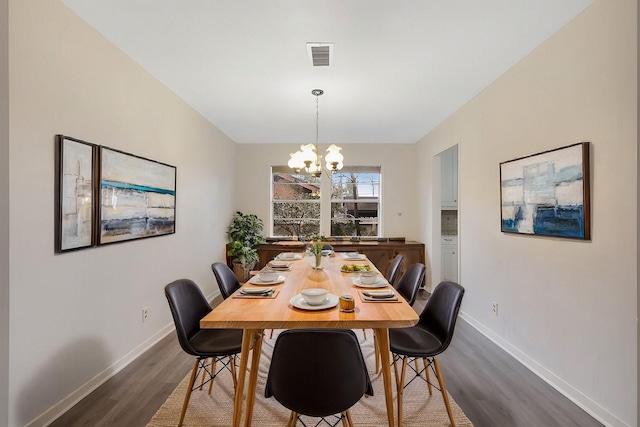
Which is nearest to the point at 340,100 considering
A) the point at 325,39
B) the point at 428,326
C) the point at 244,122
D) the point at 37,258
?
the point at 325,39

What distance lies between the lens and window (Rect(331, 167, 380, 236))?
5551 millimetres

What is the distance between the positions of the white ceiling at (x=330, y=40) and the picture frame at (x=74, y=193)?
92 centimetres

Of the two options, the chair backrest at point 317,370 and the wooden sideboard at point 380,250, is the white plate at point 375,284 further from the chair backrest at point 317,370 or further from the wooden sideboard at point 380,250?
the wooden sideboard at point 380,250

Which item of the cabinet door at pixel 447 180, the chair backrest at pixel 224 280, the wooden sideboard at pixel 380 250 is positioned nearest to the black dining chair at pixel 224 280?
the chair backrest at pixel 224 280

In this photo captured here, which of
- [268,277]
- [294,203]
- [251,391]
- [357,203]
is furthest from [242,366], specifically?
[357,203]

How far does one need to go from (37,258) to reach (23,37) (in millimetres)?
1246

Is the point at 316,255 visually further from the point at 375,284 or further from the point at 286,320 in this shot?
the point at 286,320

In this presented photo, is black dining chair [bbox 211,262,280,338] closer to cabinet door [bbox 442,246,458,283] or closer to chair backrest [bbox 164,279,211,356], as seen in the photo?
chair backrest [bbox 164,279,211,356]

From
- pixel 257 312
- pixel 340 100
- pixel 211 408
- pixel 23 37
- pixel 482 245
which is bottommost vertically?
pixel 211 408

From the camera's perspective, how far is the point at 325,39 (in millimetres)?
2229

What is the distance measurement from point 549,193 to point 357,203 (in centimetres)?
351

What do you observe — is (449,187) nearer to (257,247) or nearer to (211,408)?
(257,247)

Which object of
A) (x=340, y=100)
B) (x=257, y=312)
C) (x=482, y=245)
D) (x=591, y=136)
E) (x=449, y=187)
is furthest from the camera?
(x=449, y=187)

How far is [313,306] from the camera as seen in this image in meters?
1.63
